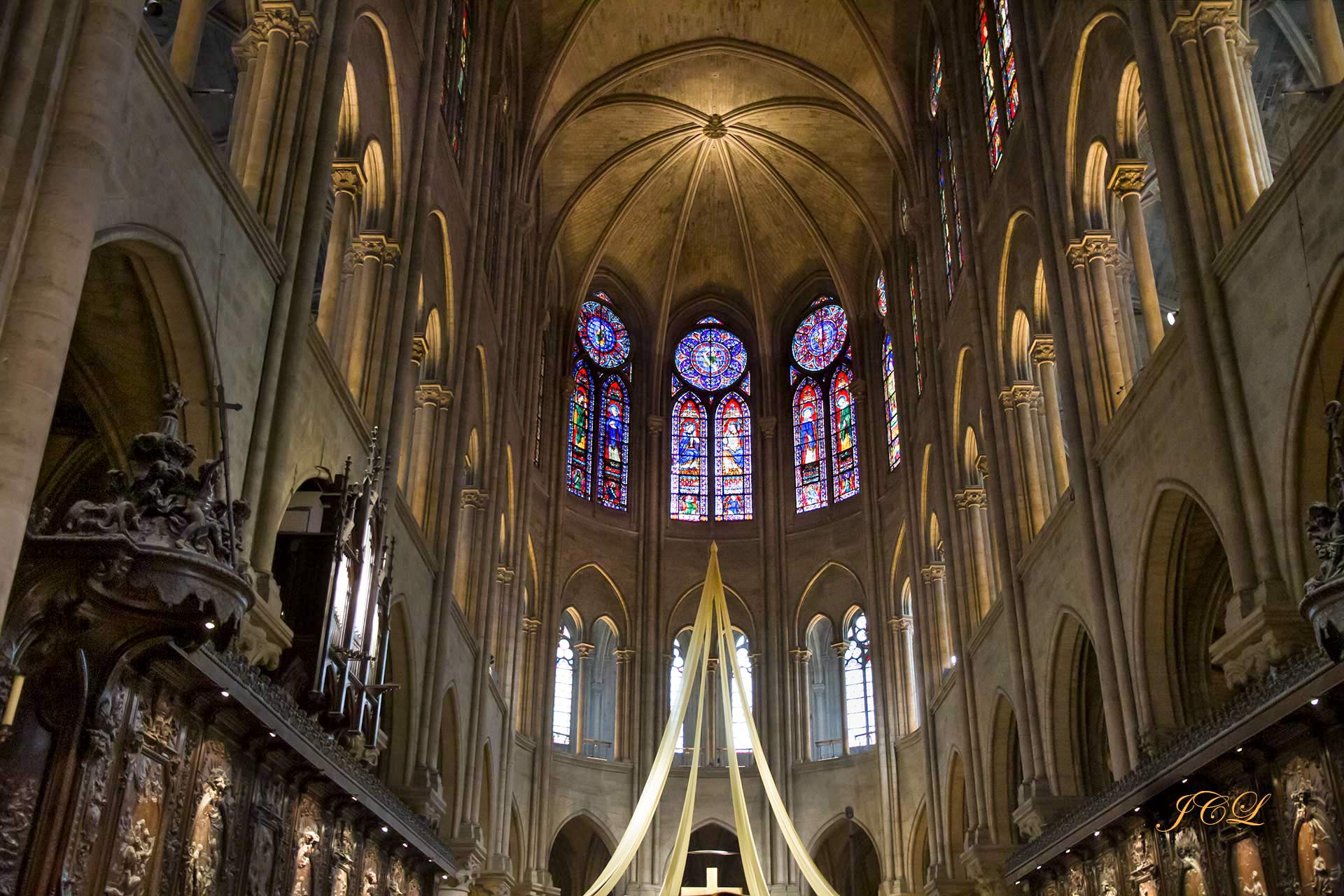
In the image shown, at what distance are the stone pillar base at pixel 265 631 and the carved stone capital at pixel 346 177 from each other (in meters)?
5.75

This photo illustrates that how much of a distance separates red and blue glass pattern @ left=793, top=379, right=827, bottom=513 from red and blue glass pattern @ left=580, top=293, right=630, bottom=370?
4.70m

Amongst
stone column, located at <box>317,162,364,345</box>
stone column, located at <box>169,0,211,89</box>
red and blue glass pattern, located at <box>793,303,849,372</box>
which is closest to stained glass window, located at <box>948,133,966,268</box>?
red and blue glass pattern, located at <box>793,303,849,372</box>

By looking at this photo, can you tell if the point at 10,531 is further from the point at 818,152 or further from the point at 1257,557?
the point at 818,152

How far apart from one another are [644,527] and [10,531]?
2586cm

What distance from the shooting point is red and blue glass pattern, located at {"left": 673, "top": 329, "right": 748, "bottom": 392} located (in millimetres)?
34344

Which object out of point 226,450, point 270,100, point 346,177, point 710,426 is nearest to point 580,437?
point 710,426

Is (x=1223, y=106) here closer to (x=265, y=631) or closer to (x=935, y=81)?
(x=265, y=631)

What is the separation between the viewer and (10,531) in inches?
247

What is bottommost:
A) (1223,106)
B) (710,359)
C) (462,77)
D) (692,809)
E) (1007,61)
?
(692,809)

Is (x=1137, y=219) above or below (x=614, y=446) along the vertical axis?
below

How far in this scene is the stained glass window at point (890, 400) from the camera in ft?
96.7

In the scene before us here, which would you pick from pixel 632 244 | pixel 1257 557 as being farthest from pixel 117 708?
pixel 632 244

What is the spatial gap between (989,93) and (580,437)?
1453 centimetres

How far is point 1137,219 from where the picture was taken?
48.3 ft
